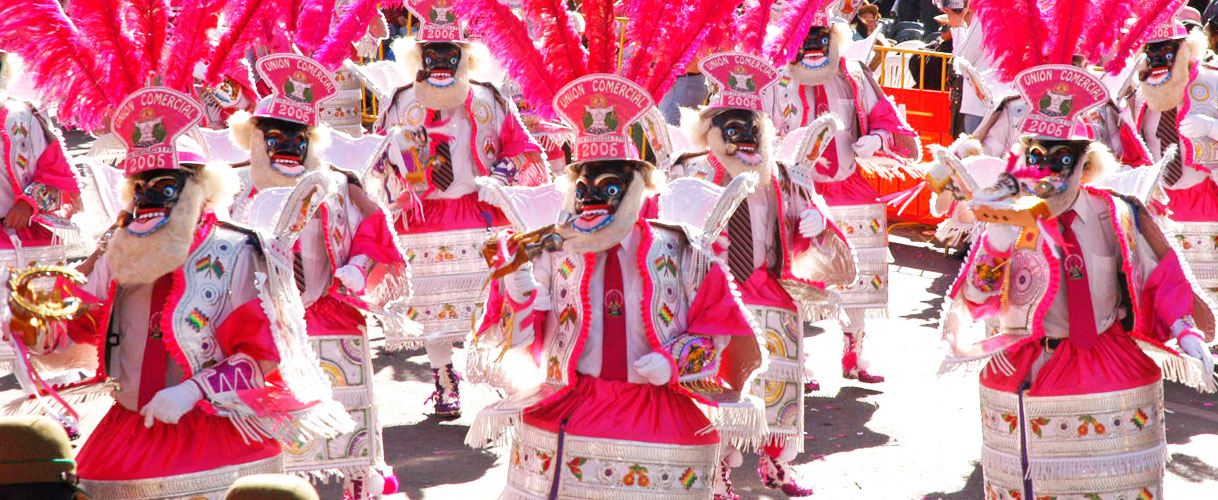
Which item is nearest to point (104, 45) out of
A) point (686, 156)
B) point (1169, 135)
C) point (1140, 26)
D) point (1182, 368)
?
point (686, 156)

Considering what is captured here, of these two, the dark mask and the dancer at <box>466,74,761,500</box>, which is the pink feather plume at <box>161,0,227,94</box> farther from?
the dark mask

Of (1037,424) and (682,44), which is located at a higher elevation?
(682,44)

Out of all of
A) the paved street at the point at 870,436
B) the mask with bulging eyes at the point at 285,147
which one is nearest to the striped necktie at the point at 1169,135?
the paved street at the point at 870,436

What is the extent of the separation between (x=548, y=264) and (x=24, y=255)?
13.7 ft

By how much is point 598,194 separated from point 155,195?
1340 mm

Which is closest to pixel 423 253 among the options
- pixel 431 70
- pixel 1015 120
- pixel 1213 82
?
pixel 431 70

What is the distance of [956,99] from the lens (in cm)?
1326

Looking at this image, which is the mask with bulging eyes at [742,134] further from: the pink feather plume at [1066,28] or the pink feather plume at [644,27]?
the pink feather plume at [644,27]

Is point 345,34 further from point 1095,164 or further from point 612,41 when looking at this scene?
point 1095,164

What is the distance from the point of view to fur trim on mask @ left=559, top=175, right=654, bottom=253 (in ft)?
16.2

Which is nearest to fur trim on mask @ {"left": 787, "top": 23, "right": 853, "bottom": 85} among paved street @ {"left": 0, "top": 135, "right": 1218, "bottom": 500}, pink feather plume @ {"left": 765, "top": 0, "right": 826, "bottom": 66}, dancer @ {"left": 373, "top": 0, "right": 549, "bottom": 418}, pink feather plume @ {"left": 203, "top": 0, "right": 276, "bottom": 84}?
pink feather plume @ {"left": 765, "top": 0, "right": 826, "bottom": 66}

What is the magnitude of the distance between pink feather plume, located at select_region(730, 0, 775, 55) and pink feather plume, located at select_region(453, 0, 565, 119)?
170 centimetres

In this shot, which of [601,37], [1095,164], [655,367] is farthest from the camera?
[1095,164]

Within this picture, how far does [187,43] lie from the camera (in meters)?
4.85
